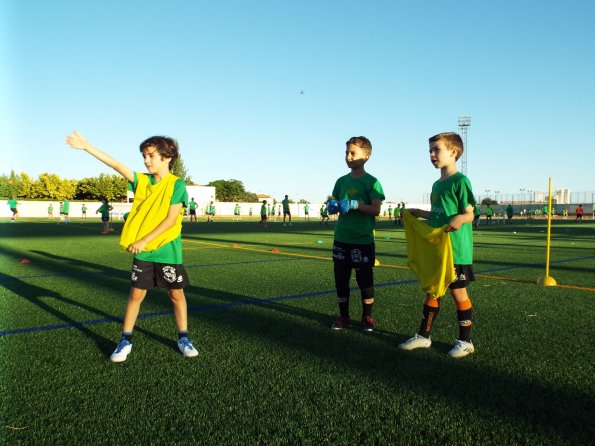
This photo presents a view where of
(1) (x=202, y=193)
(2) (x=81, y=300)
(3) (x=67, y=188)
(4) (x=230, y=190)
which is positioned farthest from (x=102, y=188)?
(2) (x=81, y=300)

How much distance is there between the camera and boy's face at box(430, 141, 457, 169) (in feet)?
11.8

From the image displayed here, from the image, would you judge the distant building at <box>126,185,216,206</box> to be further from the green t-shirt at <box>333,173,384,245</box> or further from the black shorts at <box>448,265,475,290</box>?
the black shorts at <box>448,265,475,290</box>

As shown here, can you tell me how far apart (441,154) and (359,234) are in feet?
3.38

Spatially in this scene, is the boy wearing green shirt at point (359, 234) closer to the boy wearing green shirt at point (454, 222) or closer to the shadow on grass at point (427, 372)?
the shadow on grass at point (427, 372)

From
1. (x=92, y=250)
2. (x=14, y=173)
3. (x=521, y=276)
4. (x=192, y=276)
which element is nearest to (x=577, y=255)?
(x=521, y=276)

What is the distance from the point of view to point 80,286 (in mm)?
6391

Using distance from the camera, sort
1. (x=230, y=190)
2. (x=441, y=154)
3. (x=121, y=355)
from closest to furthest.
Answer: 1. (x=121, y=355)
2. (x=441, y=154)
3. (x=230, y=190)

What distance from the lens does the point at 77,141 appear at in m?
3.24

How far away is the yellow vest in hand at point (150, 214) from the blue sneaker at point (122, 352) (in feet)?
Result: 2.34

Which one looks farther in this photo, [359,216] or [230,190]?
[230,190]

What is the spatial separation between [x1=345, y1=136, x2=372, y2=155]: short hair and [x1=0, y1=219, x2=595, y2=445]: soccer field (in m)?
1.67

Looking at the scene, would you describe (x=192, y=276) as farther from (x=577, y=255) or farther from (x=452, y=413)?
(x=577, y=255)

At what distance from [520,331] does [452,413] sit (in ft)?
6.57

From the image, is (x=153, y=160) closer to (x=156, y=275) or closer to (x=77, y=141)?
(x=77, y=141)
